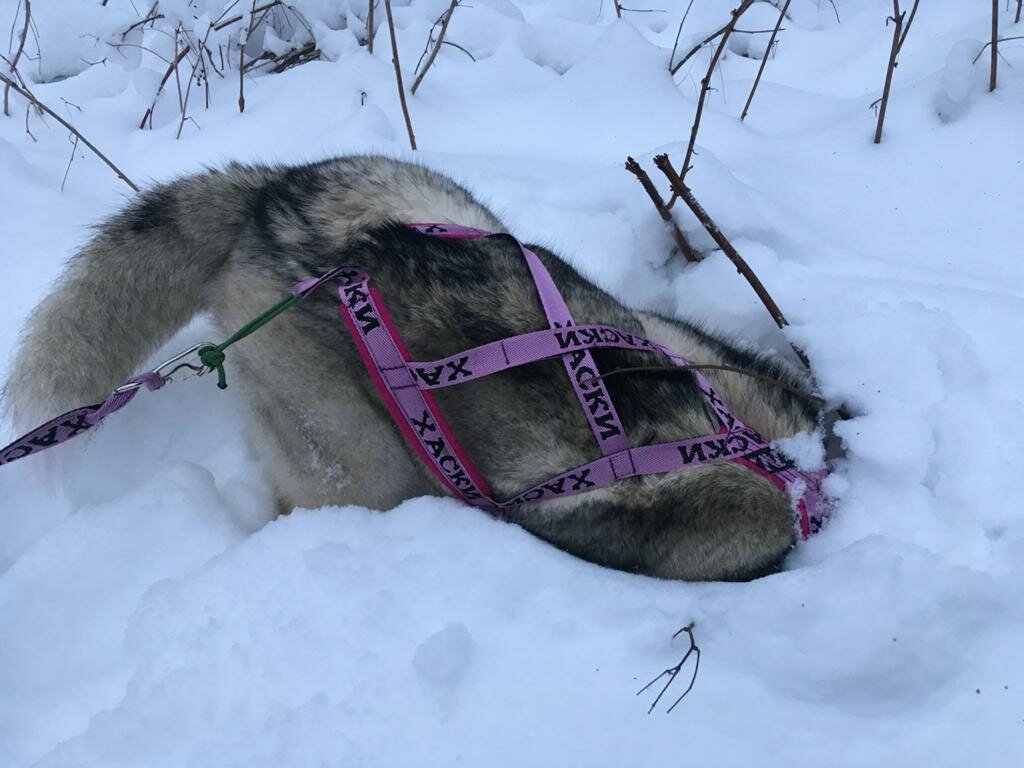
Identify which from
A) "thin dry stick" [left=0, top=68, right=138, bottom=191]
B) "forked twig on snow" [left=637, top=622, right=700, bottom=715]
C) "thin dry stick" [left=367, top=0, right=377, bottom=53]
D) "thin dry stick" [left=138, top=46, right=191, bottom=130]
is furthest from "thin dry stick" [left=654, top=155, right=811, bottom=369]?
"thin dry stick" [left=138, top=46, right=191, bottom=130]

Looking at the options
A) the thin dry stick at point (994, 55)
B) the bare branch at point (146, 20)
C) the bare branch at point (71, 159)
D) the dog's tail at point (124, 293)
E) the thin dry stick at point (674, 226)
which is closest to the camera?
the dog's tail at point (124, 293)

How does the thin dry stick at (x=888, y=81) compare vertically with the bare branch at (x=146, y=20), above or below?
below

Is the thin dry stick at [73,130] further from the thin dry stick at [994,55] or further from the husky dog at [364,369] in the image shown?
the thin dry stick at [994,55]

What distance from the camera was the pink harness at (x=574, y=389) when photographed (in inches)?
73.9

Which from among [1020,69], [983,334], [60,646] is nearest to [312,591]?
[60,646]

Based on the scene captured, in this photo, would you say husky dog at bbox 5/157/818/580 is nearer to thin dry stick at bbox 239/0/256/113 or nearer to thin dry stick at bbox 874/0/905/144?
thin dry stick at bbox 874/0/905/144

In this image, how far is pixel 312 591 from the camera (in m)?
1.79

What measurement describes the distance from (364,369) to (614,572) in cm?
85

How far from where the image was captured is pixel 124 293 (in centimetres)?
224

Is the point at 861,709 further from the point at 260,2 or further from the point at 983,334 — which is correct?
the point at 260,2

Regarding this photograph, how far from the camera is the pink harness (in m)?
1.88

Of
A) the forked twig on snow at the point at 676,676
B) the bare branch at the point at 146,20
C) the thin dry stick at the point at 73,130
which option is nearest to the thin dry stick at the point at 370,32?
the bare branch at the point at 146,20

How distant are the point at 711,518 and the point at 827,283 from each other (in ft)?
3.61

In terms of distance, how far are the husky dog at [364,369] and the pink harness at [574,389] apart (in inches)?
1.5
